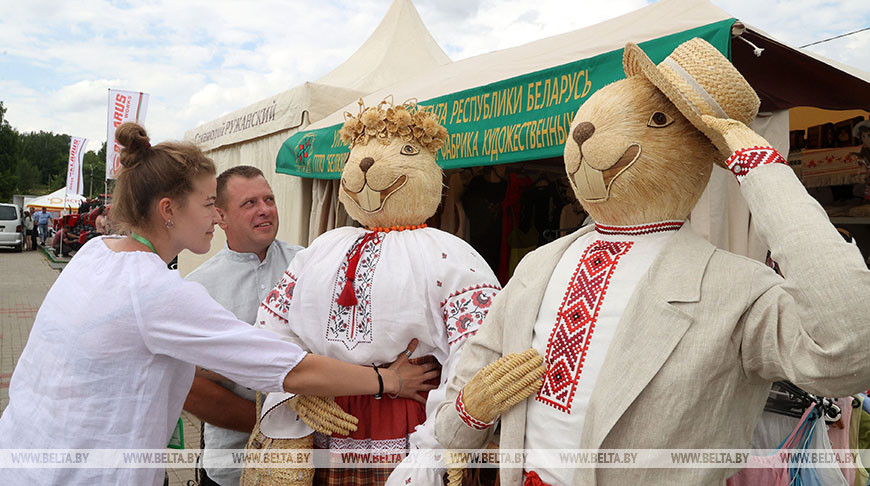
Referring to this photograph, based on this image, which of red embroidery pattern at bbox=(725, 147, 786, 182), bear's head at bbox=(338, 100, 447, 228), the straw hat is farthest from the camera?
bear's head at bbox=(338, 100, 447, 228)

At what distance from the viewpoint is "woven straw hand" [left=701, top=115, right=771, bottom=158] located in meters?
1.31

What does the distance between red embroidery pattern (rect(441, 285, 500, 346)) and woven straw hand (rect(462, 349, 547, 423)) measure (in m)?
0.42

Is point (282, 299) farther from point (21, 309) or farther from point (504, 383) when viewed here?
point (21, 309)

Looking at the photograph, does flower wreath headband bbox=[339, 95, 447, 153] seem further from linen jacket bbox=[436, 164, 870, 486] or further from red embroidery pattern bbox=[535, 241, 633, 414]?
linen jacket bbox=[436, 164, 870, 486]

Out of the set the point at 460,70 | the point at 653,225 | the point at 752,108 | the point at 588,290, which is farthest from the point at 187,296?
the point at 460,70

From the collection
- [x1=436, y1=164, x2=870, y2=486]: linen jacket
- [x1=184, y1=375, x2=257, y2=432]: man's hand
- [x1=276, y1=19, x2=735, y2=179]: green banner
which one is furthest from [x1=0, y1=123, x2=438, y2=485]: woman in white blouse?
[x1=276, y1=19, x2=735, y2=179]: green banner

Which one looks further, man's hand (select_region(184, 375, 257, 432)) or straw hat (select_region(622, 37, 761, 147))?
man's hand (select_region(184, 375, 257, 432))

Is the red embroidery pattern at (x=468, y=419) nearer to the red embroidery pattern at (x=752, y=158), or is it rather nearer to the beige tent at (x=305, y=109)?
the red embroidery pattern at (x=752, y=158)

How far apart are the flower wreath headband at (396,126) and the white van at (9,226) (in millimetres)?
25083

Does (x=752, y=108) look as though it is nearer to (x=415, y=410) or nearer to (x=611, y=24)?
(x=415, y=410)

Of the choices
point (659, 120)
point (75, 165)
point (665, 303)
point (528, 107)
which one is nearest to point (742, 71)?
point (528, 107)

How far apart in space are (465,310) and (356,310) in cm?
42

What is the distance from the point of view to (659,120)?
5.16ft

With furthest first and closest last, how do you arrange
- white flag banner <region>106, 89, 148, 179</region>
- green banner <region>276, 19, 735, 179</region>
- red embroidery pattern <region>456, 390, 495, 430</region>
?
white flag banner <region>106, 89, 148, 179</region>, green banner <region>276, 19, 735, 179</region>, red embroidery pattern <region>456, 390, 495, 430</region>
